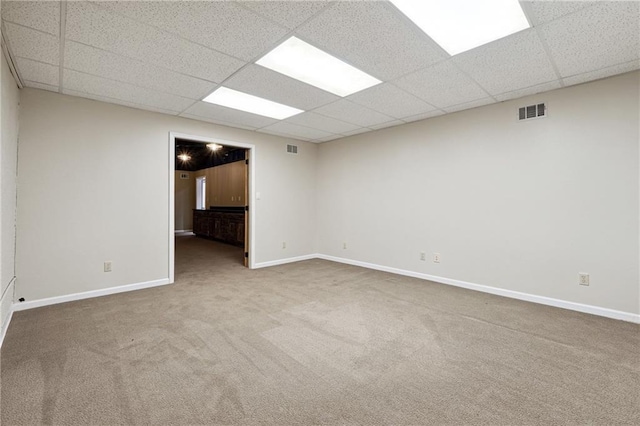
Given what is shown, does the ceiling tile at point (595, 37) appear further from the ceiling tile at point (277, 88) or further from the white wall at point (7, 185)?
the white wall at point (7, 185)

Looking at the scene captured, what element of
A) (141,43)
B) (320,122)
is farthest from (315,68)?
(320,122)

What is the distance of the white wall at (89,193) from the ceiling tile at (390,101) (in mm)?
2512

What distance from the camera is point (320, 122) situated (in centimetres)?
460

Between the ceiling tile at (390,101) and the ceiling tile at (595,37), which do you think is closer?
the ceiling tile at (595,37)

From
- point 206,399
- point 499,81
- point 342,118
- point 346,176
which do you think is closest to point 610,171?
point 499,81

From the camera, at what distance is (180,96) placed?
344cm

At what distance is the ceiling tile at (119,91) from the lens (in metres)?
2.97

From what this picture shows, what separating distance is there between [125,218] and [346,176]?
3.71 metres

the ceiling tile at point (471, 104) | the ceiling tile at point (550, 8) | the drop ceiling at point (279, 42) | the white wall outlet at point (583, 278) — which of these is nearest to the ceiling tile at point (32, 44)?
the drop ceiling at point (279, 42)

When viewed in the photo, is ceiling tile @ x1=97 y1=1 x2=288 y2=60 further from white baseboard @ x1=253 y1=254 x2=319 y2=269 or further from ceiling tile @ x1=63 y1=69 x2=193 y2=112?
white baseboard @ x1=253 y1=254 x2=319 y2=269

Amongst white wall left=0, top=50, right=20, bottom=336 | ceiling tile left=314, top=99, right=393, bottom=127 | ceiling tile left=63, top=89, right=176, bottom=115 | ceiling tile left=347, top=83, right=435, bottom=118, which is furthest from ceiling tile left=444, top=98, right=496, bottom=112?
white wall left=0, top=50, right=20, bottom=336

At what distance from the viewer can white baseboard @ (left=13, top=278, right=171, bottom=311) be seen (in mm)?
3159

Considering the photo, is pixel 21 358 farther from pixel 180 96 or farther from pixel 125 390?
pixel 180 96

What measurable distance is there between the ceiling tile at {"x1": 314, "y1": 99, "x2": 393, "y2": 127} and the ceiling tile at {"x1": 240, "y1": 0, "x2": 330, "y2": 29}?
1675 millimetres
